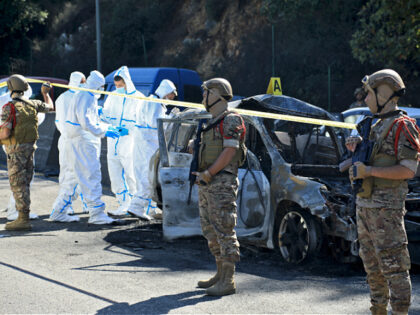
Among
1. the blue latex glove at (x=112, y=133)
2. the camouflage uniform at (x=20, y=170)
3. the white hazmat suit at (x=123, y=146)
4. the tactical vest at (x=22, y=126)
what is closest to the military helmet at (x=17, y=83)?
the tactical vest at (x=22, y=126)

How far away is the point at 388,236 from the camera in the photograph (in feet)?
15.6

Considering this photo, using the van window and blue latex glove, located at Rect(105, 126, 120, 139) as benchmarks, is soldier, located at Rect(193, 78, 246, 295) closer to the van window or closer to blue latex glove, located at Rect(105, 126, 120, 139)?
blue latex glove, located at Rect(105, 126, 120, 139)

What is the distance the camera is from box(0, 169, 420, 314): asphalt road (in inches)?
222

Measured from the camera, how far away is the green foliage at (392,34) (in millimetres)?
17188

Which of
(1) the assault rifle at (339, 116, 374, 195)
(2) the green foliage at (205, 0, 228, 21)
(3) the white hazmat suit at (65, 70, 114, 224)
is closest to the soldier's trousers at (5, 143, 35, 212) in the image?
(3) the white hazmat suit at (65, 70, 114, 224)

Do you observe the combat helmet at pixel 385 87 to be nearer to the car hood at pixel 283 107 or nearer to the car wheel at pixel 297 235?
the car wheel at pixel 297 235

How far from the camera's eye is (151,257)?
7.58 m

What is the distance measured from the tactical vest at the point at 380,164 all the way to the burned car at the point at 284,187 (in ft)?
6.07

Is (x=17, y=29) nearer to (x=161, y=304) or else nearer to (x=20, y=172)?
(x=20, y=172)

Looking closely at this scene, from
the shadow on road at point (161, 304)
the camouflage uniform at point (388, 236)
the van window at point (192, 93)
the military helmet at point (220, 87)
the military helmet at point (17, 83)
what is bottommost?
the shadow on road at point (161, 304)

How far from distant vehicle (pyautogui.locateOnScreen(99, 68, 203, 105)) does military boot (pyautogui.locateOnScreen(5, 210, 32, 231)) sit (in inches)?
408

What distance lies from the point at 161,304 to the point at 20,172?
13.4 feet

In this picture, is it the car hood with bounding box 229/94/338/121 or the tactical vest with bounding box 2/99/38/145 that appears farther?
the tactical vest with bounding box 2/99/38/145

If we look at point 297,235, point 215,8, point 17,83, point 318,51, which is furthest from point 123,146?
point 215,8
